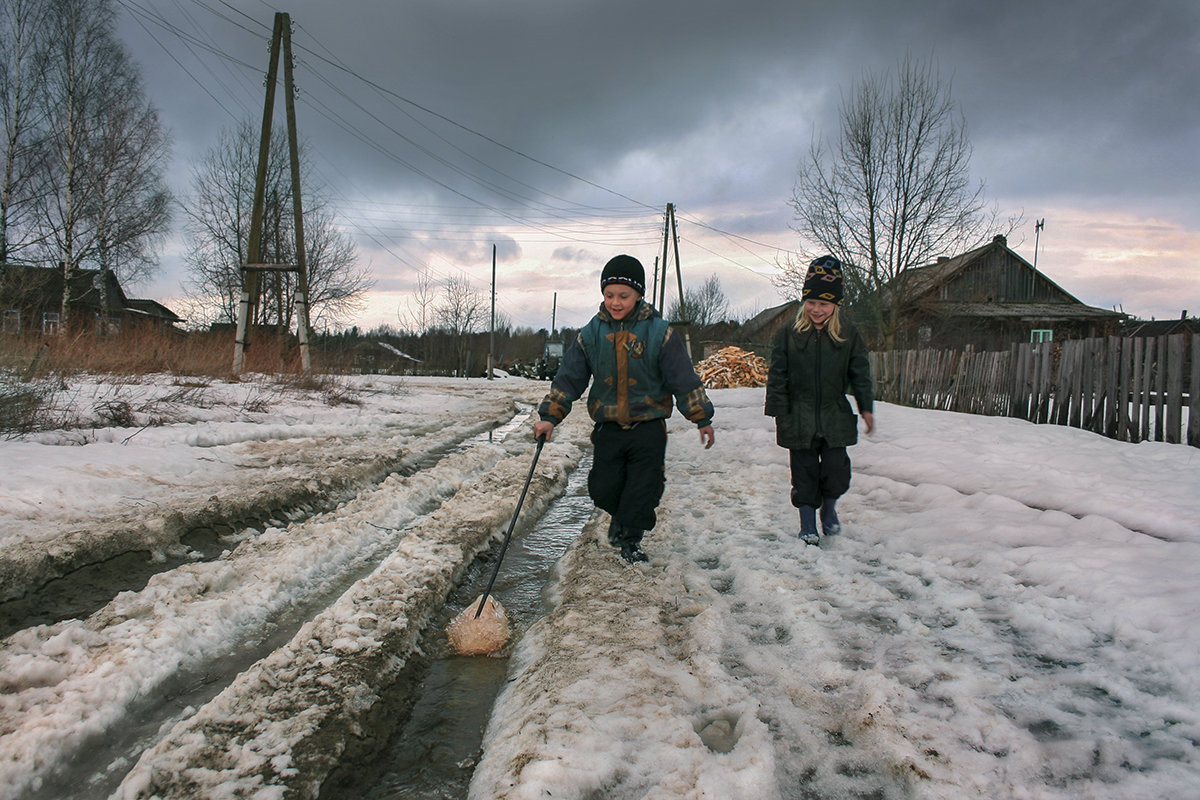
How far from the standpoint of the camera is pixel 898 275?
20.4 m

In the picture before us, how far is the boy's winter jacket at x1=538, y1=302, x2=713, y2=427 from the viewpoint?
11.1 feet

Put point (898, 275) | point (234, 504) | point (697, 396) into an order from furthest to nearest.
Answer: point (898, 275) < point (234, 504) < point (697, 396)

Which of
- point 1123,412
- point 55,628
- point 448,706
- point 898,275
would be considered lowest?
point 448,706

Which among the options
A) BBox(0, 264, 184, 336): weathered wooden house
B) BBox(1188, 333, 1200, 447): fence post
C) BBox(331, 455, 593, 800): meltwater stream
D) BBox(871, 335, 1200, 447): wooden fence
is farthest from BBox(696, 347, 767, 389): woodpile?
BBox(331, 455, 593, 800): meltwater stream

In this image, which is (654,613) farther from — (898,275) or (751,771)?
(898,275)

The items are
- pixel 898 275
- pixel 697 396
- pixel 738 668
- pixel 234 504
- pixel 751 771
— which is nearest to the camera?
pixel 751 771

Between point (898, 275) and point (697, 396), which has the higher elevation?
point (898, 275)

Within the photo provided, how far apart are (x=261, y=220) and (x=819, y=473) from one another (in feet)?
41.4

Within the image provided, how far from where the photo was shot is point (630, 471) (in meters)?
3.47

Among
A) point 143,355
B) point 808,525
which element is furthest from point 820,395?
point 143,355

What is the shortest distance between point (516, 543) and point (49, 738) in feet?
8.12

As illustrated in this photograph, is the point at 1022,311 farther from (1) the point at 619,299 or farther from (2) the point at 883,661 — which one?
(2) the point at 883,661

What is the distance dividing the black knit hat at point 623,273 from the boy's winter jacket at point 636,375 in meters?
0.15

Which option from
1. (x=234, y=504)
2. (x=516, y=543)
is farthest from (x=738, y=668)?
(x=234, y=504)
